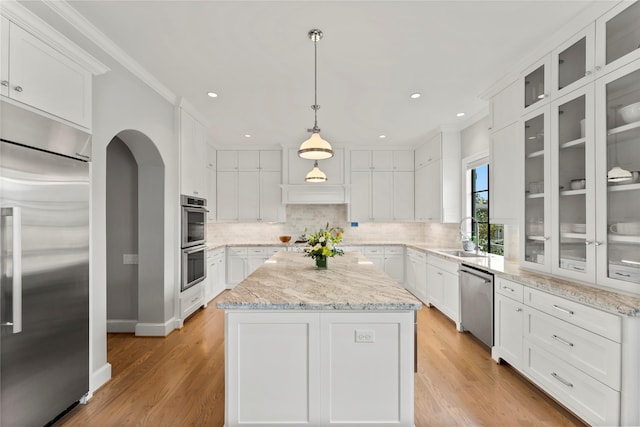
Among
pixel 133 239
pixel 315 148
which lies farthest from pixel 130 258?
pixel 315 148

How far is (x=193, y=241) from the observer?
4121 millimetres

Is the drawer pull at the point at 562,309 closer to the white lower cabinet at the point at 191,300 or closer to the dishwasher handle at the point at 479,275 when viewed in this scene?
the dishwasher handle at the point at 479,275

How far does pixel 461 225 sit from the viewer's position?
4.63 meters

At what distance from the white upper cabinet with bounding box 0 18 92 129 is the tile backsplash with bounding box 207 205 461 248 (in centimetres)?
416

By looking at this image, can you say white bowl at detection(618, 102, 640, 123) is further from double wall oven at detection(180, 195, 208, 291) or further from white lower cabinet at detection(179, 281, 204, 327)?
white lower cabinet at detection(179, 281, 204, 327)

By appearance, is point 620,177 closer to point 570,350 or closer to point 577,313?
point 577,313

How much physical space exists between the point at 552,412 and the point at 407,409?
1.24 metres

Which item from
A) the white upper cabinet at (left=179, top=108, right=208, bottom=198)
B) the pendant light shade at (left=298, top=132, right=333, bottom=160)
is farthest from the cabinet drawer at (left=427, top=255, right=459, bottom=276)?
the white upper cabinet at (left=179, top=108, right=208, bottom=198)

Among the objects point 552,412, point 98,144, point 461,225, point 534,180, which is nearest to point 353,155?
point 461,225

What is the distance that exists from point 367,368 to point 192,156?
3523 millimetres

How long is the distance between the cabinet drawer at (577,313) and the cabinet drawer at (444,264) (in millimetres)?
1340

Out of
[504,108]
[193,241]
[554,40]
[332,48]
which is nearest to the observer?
[554,40]

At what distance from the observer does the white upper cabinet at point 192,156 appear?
387 cm

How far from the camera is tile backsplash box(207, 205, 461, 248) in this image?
6.30m
